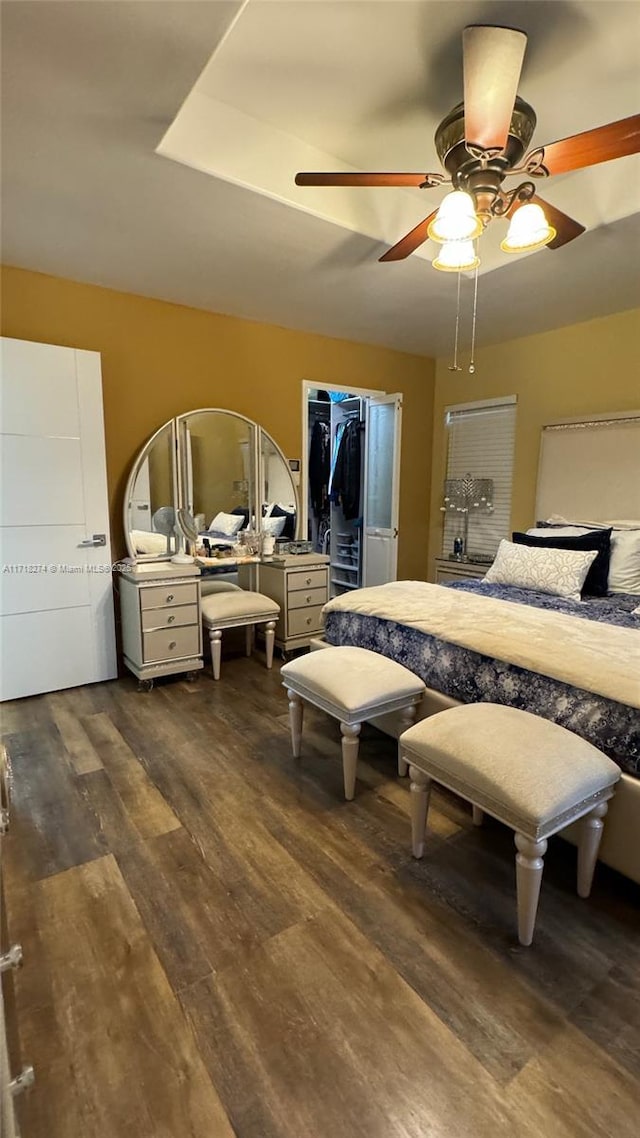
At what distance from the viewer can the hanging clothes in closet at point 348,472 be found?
195 inches

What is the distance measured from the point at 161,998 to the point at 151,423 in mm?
3080

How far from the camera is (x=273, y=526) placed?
4.02m

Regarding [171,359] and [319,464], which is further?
[319,464]

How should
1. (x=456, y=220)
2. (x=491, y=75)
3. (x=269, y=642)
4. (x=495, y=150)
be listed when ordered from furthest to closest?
(x=269, y=642) → (x=456, y=220) → (x=495, y=150) → (x=491, y=75)

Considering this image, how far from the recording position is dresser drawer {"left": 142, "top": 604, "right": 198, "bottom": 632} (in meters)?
3.12

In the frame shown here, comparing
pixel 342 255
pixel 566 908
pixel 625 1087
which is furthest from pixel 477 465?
pixel 625 1087

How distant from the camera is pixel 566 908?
1609 millimetres

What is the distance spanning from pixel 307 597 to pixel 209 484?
1084mm

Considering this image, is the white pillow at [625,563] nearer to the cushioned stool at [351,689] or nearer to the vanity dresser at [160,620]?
the cushioned stool at [351,689]

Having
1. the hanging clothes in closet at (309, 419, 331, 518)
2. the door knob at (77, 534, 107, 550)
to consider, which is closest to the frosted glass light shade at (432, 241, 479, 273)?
the door knob at (77, 534, 107, 550)

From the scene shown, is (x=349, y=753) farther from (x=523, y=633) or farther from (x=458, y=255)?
(x=458, y=255)

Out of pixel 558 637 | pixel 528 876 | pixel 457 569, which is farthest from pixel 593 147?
pixel 457 569

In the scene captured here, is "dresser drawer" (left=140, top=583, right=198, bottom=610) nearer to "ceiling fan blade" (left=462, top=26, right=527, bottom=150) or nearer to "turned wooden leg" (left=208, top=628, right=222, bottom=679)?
"turned wooden leg" (left=208, top=628, right=222, bottom=679)

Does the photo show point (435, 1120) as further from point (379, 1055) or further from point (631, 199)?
point (631, 199)
